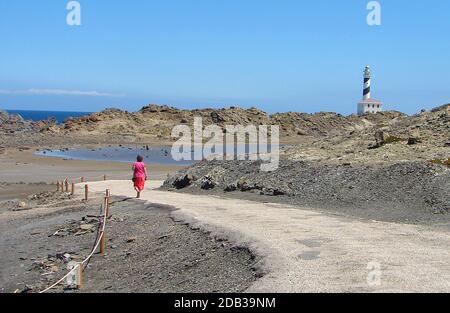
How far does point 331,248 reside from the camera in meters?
11.0

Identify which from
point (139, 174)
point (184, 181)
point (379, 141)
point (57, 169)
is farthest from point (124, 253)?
point (57, 169)

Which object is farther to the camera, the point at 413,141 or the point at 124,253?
the point at 413,141

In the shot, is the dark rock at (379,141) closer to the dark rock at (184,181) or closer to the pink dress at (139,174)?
the dark rock at (184,181)

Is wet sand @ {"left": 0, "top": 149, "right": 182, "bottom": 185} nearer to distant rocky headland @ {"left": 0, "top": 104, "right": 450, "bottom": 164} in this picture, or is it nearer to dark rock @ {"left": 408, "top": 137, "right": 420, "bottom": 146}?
distant rocky headland @ {"left": 0, "top": 104, "right": 450, "bottom": 164}

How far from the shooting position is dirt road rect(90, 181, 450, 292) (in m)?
8.70

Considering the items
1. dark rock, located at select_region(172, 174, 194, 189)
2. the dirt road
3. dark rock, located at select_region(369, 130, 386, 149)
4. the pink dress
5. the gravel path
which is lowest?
the gravel path

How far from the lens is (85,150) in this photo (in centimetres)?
6116

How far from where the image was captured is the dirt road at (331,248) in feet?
28.6

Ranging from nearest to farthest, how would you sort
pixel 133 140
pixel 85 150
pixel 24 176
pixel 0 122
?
pixel 24 176
pixel 85 150
pixel 133 140
pixel 0 122

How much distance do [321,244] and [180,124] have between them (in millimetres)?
74022

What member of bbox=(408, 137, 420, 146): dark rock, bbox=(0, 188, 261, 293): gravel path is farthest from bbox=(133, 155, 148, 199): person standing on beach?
bbox=(408, 137, 420, 146): dark rock

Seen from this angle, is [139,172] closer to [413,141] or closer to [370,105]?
[413,141]

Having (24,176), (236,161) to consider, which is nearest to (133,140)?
(24,176)

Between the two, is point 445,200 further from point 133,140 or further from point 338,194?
point 133,140
